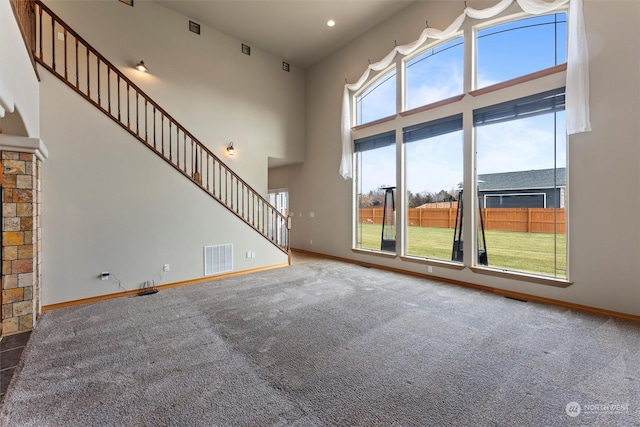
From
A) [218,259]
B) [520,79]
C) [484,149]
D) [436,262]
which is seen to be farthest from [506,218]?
[218,259]

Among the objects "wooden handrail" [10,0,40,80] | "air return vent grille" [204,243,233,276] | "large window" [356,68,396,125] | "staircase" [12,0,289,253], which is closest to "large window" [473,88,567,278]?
"large window" [356,68,396,125]

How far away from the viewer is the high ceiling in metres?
5.38

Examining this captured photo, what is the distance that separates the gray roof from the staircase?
4.30 m

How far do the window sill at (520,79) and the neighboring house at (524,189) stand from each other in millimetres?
1369

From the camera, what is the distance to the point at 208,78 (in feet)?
20.3

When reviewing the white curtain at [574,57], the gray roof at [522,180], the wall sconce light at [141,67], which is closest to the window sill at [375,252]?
the gray roof at [522,180]

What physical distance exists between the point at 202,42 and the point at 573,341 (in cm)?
807

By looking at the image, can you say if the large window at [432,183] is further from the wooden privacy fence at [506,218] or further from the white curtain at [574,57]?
the white curtain at [574,57]

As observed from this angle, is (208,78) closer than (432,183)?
No

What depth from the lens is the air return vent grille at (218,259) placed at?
508cm

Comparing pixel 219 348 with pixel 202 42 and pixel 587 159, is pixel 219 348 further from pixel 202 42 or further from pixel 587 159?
pixel 202 42

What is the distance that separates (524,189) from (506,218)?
523 mm

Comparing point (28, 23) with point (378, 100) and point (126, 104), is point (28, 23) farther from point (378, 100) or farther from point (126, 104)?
point (378, 100)

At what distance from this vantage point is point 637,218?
10.5 feet
